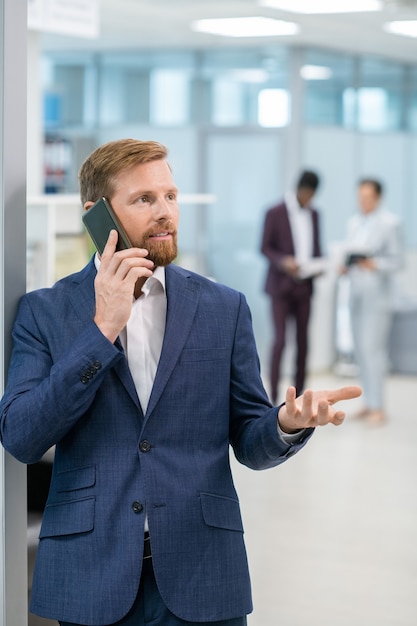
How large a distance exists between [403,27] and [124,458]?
7822 mm

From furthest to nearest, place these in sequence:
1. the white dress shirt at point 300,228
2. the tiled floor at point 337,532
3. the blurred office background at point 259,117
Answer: the blurred office background at point 259,117, the white dress shirt at point 300,228, the tiled floor at point 337,532

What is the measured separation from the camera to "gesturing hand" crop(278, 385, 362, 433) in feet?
5.78

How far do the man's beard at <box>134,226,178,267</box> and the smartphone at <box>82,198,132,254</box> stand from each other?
0.12 ft

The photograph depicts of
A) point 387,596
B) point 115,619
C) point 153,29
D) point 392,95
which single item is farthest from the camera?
point 392,95

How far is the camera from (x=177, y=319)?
6.30ft

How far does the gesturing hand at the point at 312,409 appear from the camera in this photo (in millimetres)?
1761

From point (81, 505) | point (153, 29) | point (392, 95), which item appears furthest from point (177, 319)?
point (392, 95)

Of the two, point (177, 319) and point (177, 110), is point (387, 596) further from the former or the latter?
point (177, 110)

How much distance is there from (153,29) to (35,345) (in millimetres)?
7991

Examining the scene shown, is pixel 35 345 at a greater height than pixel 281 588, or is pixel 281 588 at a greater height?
pixel 35 345

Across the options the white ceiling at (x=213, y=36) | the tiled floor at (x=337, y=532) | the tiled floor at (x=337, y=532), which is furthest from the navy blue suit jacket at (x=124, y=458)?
the white ceiling at (x=213, y=36)

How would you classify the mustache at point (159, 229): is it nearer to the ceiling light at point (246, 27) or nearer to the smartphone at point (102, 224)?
the smartphone at point (102, 224)

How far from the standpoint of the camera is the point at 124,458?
185 centimetres

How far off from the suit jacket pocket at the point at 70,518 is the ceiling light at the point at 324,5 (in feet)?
21.1
